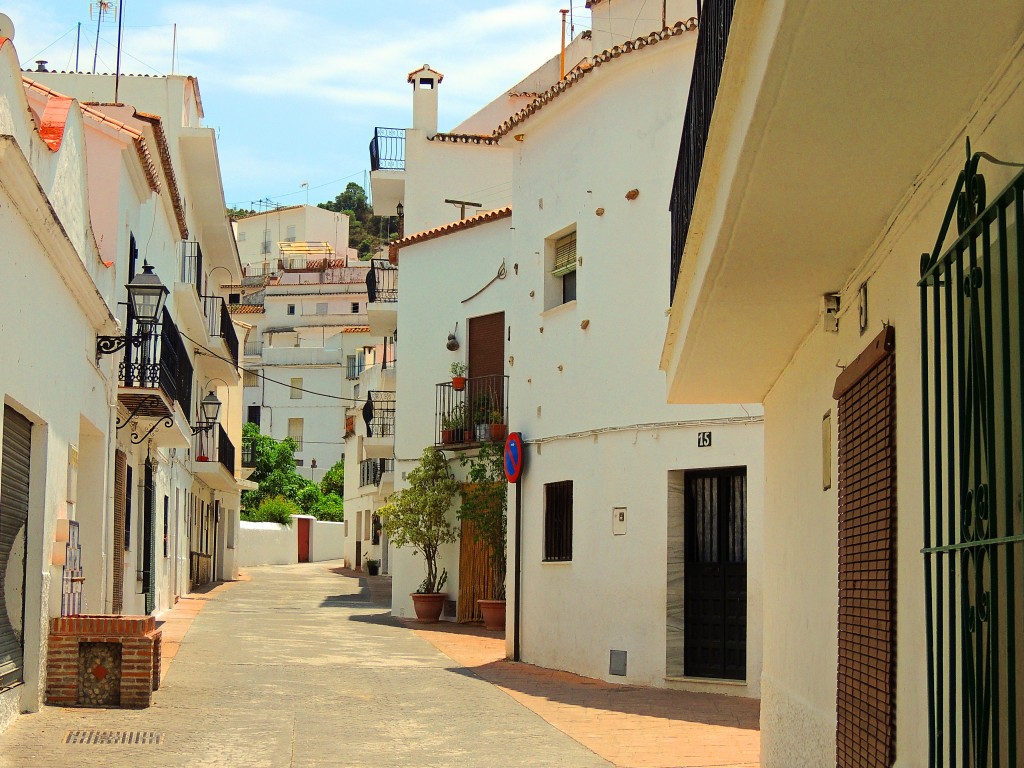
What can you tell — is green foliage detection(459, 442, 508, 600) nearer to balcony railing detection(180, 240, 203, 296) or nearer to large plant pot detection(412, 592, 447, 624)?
large plant pot detection(412, 592, 447, 624)

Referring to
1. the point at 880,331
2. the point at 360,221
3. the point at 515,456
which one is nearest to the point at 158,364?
the point at 515,456

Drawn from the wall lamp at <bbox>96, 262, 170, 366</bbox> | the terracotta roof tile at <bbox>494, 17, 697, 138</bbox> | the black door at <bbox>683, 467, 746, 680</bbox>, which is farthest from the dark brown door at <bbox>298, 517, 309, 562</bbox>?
the wall lamp at <bbox>96, 262, 170, 366</bbox>

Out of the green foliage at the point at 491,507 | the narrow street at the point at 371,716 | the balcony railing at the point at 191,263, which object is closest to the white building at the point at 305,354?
the balcony railing at the point at 191,263

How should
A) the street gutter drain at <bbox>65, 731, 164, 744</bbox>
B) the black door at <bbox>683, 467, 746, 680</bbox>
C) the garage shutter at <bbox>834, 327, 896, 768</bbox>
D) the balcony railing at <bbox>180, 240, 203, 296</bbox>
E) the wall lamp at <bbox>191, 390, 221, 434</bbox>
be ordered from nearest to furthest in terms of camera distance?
the garage shutter at <bbox>834, 327, 896, 768</bbox>, the street gutter drain at <bbox>65, 731, 164, 744</bbox>, the black door at <bbox>683, 467, 746, 680</bbox>, the balcony railing at <bbox>180, 240, 203, 296</bbox>, the wall lamp at <bbox>191, 390, 221, 434</bbox>

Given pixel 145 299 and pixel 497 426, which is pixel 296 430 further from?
pixel 145 299

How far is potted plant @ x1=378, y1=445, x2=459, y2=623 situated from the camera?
25328mm

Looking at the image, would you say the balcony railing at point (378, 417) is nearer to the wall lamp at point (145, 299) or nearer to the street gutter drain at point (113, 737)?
the wall lamp at point (145, 299)

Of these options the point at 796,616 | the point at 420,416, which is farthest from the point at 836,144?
the point at 420,416

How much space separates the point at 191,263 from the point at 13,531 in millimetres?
17908

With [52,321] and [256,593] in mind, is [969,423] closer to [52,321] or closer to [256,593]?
[52,321]

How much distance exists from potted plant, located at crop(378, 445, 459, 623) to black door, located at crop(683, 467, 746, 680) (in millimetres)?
10537

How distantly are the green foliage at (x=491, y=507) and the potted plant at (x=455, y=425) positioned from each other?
57 centimetres

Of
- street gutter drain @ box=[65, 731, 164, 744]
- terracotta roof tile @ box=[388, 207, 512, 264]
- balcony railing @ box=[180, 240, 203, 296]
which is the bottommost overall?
street gutter drain @ box=[65, 731, 164, 744]

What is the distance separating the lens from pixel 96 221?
628 inches
